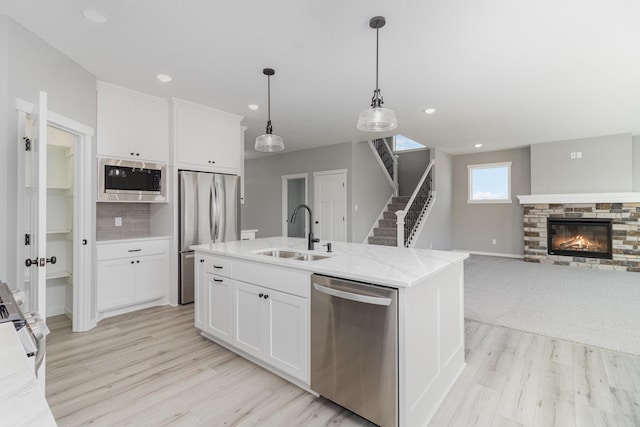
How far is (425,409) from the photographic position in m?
1.82

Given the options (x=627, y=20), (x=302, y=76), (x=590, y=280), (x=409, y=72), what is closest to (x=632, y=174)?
(x=590, y=280)

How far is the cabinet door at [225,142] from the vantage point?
4.45 m

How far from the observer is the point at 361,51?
2801mm

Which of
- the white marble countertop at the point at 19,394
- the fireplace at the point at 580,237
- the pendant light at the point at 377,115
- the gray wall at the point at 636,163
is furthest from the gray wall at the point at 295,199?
the gray wall at the point at 636,163

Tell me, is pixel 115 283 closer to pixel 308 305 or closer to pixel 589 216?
pixel 308 305

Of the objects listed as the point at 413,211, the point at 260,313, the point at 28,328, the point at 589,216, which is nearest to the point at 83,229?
the point at 260,313

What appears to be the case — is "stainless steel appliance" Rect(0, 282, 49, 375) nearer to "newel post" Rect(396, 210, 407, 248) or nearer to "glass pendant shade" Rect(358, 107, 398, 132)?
"glass pendant shade" Rect(358, 107, 398, 132)

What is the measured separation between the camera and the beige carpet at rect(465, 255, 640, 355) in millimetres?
3047

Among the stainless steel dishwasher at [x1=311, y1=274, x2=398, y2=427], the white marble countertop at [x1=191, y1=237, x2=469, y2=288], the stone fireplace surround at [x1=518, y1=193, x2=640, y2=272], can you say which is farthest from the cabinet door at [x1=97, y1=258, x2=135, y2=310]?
the stone fireplace surround at [x1=518, y1=193, x2=640, y2=272]

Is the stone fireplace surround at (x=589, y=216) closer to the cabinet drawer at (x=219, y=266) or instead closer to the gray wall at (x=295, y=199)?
the gray wall at (x=295, y=199)

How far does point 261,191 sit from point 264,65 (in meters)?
5.23

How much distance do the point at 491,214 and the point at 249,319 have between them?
719cm

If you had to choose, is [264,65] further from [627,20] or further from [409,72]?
[627,20]

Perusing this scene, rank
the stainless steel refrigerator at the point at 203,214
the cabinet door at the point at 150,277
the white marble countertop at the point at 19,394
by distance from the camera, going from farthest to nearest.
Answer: the stainless steel refrigerator at the point at 203,214 < the cabinet door at the point at 150,277 < the white marble countertop at the point at 19,394
